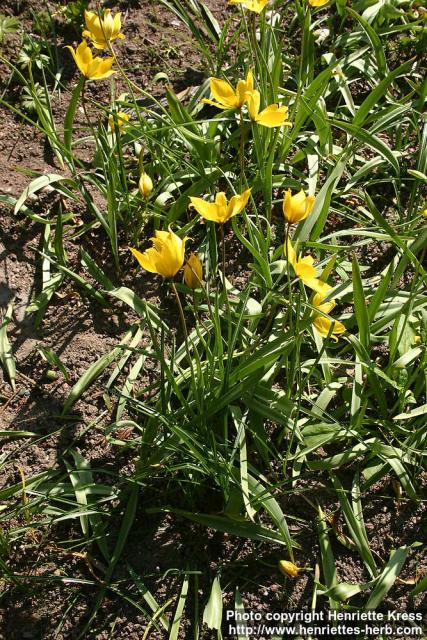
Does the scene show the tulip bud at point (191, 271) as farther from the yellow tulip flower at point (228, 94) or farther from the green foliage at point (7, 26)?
the green foliage at point (7, 26)

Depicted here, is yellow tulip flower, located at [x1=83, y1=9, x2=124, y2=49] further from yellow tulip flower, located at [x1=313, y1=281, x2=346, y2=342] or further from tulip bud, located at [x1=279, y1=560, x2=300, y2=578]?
tulip bud, located at [x1=279, y1=560, x2=300, y2=578]

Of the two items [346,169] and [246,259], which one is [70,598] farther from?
[346,169]

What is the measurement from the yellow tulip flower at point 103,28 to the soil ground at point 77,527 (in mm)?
552


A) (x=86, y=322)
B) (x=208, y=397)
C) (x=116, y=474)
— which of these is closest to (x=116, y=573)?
(x=116, y=474)

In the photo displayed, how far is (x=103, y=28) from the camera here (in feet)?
6.86

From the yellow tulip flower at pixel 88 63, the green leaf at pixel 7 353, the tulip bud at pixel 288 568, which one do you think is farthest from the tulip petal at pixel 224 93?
the tulip bud at pixel 288 568

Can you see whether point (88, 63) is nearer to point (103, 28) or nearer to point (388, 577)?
point (103, 28)

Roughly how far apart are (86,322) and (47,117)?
0.80 meters

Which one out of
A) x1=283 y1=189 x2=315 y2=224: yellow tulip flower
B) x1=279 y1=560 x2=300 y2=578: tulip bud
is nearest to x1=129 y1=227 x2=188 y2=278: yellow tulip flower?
x1=283 y1=189 x2=315 y2=224: yellow tulip flower

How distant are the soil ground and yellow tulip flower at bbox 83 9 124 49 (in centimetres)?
55

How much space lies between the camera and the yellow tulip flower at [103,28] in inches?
82.4

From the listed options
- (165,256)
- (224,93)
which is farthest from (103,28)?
(165,256)

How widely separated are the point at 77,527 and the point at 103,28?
152 centimetres

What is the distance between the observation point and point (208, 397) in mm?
1809
